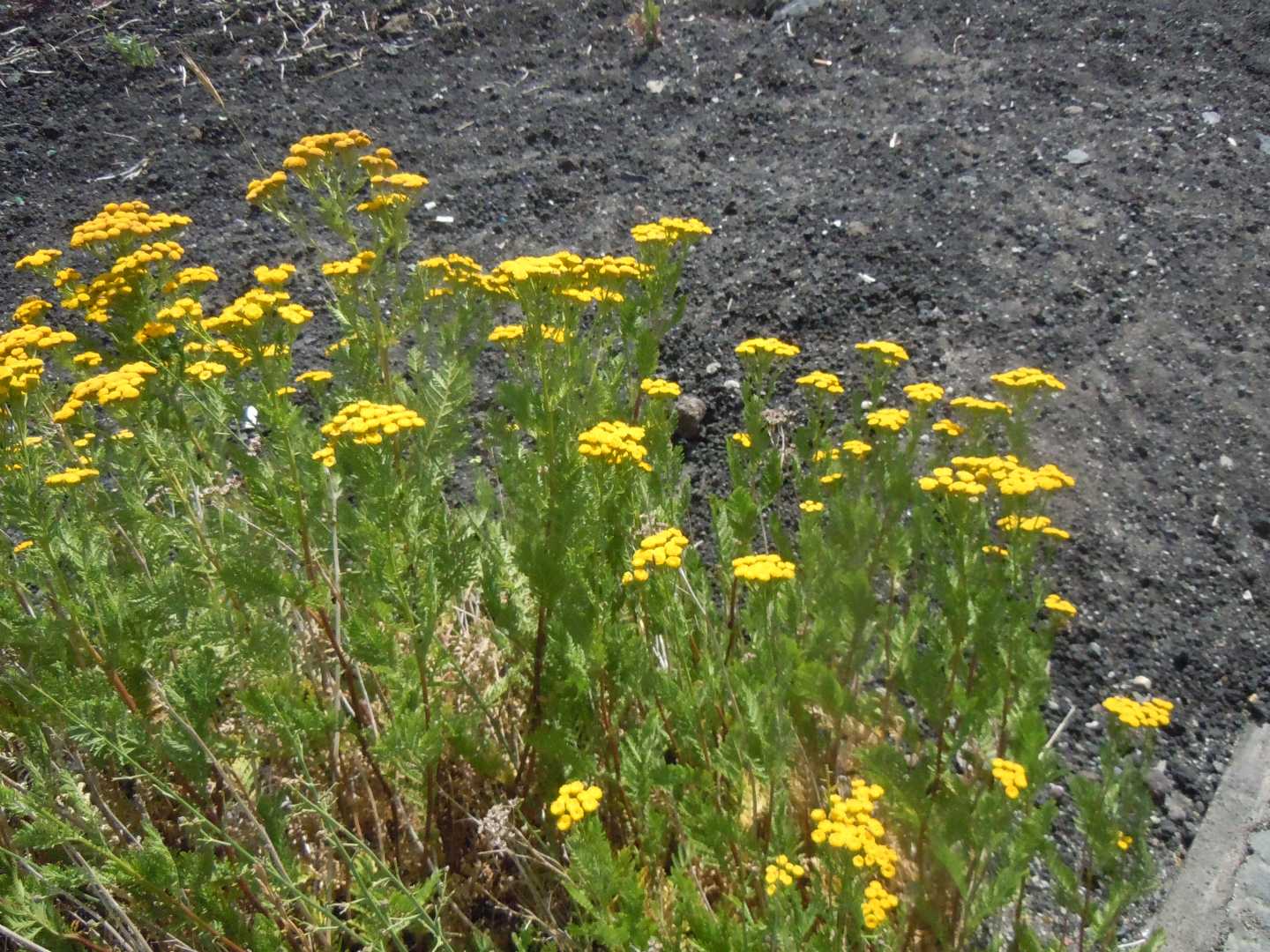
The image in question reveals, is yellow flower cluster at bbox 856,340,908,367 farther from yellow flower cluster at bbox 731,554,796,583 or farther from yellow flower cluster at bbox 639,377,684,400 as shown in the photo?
yellow flower cluster at bbox 731,554,796,583

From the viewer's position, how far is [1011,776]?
1.63m

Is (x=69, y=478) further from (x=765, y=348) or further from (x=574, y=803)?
(x=765, y=348)

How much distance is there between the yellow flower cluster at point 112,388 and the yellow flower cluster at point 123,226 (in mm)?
496

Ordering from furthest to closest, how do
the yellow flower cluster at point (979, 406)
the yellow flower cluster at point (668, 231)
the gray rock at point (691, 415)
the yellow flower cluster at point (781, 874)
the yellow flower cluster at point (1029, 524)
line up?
the gray rock at point (691, 415) < the yellow flower cluster at point (668, 231) < the yellow flower cluster at point (979, 406) < the yellow flower cluster at point (1029, 524) < the yellow flower cluster at point (781, 874)

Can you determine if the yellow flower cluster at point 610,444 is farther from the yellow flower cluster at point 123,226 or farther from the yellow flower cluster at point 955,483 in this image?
the yellow flower cluster at point 123,226

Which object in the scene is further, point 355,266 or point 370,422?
point 355,266

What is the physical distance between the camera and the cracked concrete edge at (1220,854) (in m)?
2.11

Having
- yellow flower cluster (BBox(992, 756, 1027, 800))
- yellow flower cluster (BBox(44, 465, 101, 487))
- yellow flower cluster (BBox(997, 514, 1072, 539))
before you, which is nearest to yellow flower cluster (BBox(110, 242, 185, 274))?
yellow flower cluster (BBox(44, 465, 101, 487))

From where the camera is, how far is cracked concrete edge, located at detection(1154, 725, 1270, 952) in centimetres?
211

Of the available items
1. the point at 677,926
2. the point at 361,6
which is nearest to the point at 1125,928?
the point at 677,926

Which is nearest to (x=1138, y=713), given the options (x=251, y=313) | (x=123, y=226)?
(x=251, y=313)

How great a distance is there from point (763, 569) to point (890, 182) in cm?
298

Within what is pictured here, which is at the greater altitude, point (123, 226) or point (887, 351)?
point (123, 226)

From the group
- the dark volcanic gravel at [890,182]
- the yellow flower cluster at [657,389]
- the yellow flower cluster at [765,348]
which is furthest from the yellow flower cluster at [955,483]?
the dark volcanic gravel at [890,182]
